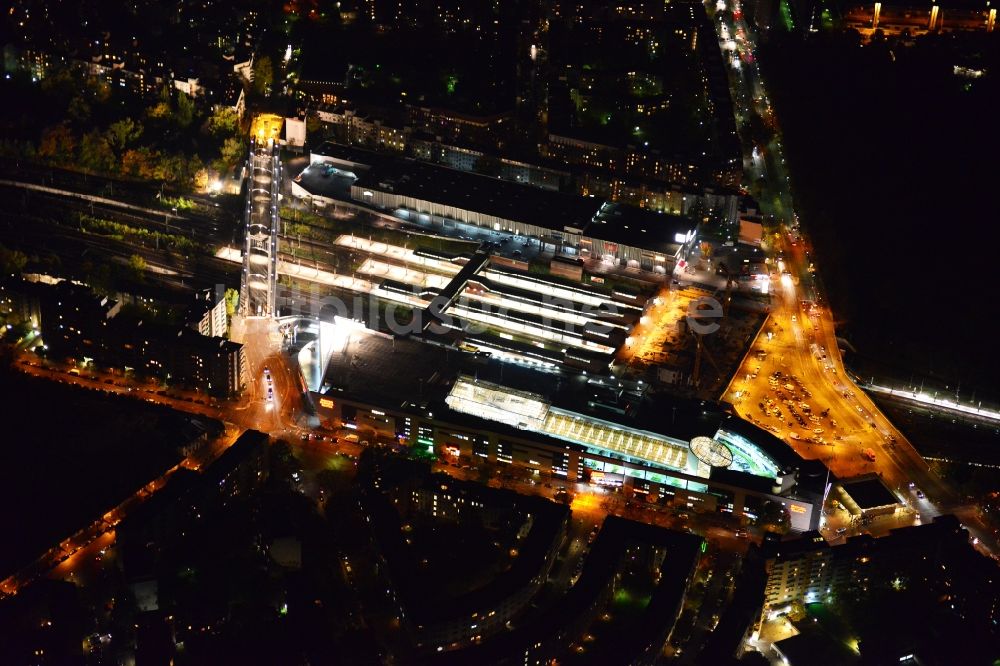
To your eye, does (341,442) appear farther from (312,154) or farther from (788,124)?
(788,124)

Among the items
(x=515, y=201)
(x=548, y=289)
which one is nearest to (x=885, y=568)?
(x=548, y=289)

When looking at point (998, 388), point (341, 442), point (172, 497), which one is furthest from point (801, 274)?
point (172, 497)

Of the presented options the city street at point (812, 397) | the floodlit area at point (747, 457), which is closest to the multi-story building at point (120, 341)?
the floodlit area at point (747, 457)

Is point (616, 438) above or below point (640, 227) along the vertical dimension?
below

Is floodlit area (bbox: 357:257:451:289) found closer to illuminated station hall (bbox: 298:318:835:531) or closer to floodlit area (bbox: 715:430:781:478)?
illuminated station hall (bbox: 298:318:835:531)

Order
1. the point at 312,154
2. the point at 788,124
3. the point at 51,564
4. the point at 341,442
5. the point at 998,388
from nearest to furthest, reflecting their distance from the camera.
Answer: the point at 51,564
the point at 341,442
the point at 998,388
the point at 312,154
the point at 788,124

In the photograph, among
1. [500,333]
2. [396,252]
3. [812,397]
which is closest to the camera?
[812,397]

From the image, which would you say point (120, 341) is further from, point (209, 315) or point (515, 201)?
point (515, 201)
